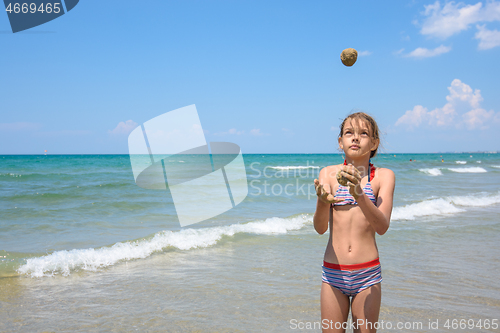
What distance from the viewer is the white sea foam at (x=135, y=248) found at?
5719 mm

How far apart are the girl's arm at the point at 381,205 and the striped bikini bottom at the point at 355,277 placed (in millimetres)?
251

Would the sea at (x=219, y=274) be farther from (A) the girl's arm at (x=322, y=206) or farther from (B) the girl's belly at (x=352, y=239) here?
(A) the girl's arm at (x=322, y=206)

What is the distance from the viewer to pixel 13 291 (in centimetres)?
478

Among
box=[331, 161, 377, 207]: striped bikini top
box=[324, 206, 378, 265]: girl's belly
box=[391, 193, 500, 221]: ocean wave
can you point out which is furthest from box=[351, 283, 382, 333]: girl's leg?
box=[391, 193, 500, 221]: ocean wave

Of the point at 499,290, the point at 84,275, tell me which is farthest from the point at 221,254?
the point at 499,290

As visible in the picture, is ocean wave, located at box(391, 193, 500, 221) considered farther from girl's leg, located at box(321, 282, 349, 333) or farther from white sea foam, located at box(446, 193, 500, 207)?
girl's leg, located at box(321, 282, 349, 333)

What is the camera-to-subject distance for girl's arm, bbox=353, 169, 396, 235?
6.19 feet

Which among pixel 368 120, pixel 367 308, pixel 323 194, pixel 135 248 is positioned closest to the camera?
pixel 323 194

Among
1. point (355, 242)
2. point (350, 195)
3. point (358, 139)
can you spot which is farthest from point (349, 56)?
point (355, 242)

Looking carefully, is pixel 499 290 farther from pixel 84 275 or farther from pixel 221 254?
pixel 84 275

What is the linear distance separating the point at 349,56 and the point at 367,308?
7.01 ft

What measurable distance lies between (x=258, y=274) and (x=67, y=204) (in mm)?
10317

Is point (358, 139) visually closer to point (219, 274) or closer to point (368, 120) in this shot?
point (368, 120)

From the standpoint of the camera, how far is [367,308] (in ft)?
6.93
